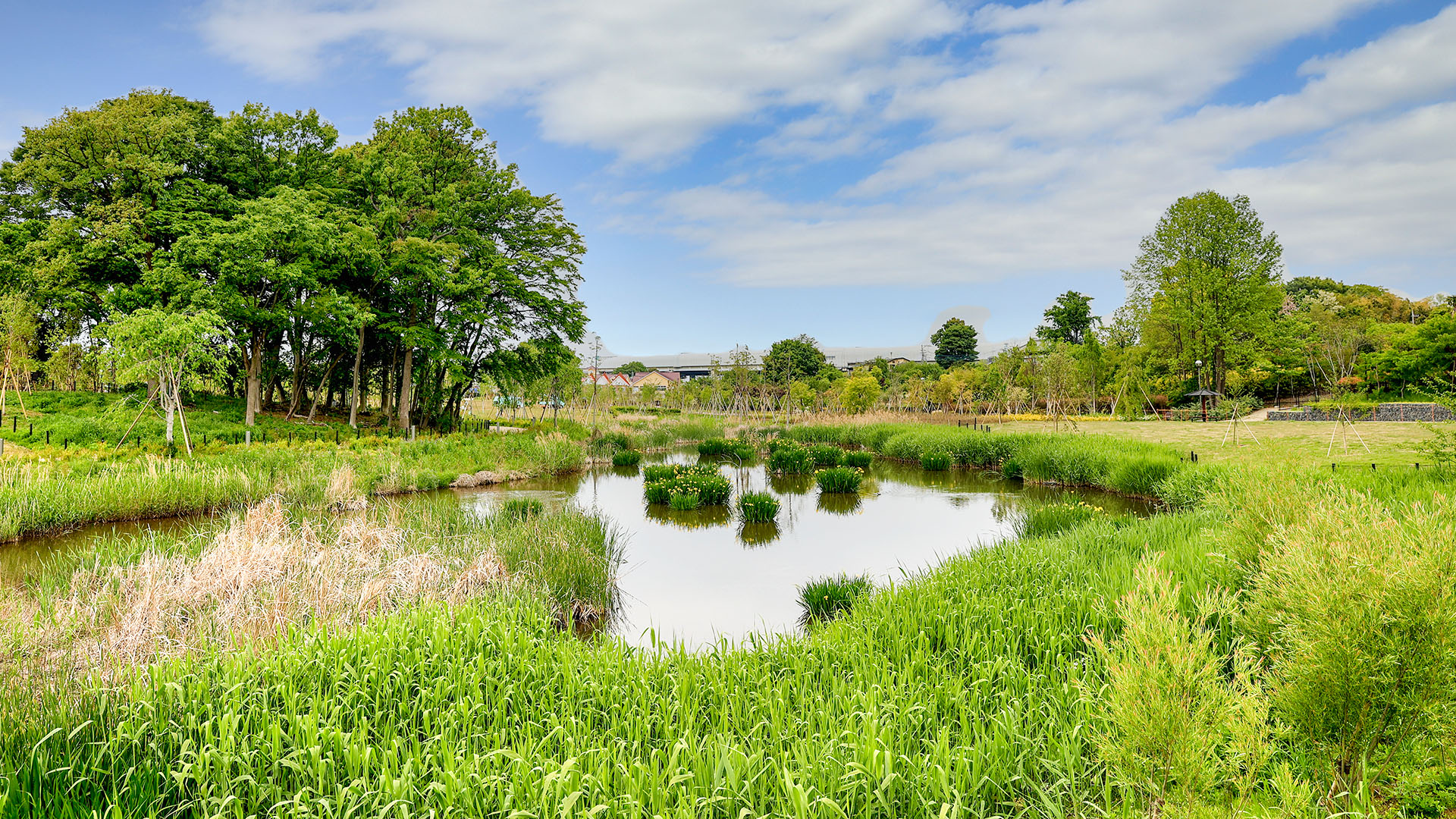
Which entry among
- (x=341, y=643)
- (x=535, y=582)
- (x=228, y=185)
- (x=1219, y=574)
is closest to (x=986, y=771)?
(x=1219, y=574)

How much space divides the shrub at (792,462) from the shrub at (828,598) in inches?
413

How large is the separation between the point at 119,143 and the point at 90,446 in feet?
37.0

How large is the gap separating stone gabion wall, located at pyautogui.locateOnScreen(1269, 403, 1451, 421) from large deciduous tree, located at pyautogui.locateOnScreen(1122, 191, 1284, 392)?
4655 millimetres

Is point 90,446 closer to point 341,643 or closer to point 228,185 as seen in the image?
point 228,185

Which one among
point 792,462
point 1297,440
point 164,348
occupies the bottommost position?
point 792,462

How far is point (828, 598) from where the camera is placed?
21.5 ft

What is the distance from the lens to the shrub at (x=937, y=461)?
18.2m

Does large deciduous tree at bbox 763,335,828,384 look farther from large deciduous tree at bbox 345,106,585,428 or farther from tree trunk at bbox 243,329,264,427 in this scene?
tree trunk at bbox 243,329,264,427

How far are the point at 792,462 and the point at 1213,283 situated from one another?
2715 centimetres

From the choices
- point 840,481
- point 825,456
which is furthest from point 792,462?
point 840,481

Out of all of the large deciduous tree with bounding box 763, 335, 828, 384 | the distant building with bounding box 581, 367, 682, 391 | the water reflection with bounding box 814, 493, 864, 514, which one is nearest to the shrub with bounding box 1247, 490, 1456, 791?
the water reflection with bounding box 814, 493, 864, 514

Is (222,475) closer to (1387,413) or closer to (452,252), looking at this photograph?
(452,252)

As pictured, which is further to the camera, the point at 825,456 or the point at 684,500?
the point at 825,456

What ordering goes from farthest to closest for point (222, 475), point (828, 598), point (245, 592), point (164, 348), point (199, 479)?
point (164, 348)
point (222, 475)
point (199, 479)
point (828, 598)
point (245, 592)
